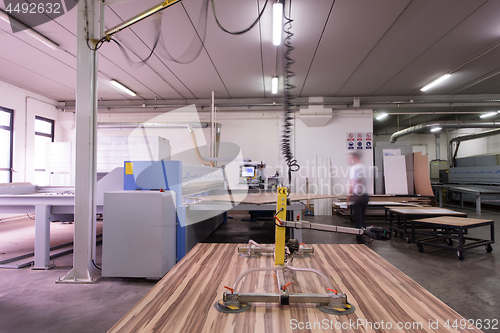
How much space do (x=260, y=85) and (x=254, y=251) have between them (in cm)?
498

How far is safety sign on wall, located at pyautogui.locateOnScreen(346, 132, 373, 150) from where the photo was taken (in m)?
6.59

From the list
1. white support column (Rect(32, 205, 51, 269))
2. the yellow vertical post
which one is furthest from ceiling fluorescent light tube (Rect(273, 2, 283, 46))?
white support column (Rect(32, 205, 51, 269))

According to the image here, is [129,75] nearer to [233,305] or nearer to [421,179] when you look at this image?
[233,305]

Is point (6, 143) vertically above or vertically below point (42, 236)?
above

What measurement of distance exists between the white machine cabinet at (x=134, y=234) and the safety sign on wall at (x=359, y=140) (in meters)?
5.58

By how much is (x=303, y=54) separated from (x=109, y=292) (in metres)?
4.35

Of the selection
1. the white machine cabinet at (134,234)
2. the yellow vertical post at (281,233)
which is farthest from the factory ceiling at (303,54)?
the yellow vertical post at (281,233)

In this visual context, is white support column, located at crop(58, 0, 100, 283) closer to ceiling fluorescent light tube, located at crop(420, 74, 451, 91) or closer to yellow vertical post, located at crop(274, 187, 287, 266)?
yellow vertical post, located at crop(274, 187, 287, 266)

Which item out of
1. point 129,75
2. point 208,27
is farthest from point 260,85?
point 129,75

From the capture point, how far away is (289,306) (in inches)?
32.6

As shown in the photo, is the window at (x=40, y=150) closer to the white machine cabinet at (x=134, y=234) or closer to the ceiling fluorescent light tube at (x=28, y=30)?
the ceiling fluorescent light tube at (x=28, y=30)

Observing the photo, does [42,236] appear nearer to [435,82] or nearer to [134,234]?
[134,234]

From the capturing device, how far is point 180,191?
274 cm

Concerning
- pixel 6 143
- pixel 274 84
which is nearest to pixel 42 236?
pixel 6 143
